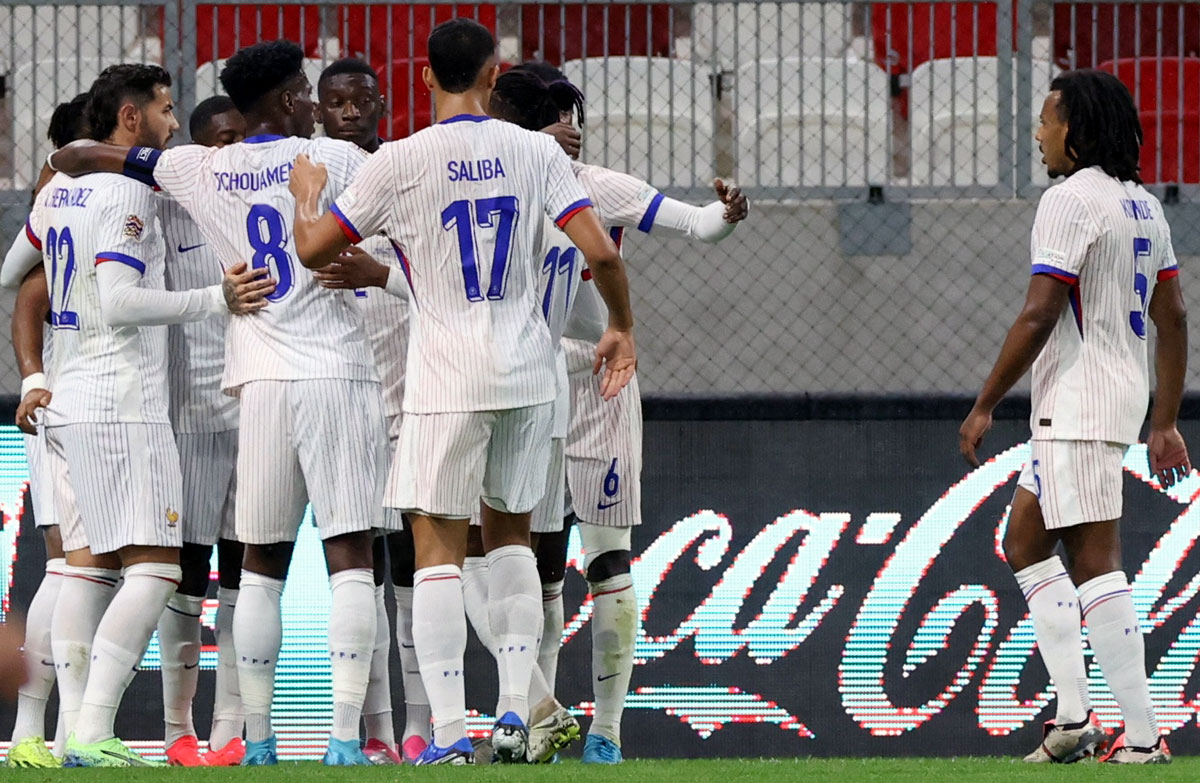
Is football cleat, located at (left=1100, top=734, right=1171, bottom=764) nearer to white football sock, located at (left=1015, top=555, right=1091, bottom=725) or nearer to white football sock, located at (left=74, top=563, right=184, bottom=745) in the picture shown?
white football sock, located at (left=1015, top=555, right=1091, bottom=725)

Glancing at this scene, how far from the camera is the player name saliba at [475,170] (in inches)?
183

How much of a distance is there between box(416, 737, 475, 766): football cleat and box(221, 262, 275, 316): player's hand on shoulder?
1.26 metres

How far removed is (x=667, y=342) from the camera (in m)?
7.80

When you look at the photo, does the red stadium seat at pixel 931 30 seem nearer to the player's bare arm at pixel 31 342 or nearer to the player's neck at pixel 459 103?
the player's neck at pixel 459 103

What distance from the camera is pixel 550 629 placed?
5.74m

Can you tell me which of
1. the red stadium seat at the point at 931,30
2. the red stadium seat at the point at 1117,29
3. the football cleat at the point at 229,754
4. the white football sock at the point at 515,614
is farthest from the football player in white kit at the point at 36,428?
the red stadium seat at the point at 1117,29

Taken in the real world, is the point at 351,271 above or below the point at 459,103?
below

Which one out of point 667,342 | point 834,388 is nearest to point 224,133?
point 667,342

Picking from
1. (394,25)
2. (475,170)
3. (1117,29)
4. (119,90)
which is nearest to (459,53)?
(475,170)

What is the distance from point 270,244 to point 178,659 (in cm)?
139

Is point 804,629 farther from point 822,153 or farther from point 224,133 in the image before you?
point 224,133

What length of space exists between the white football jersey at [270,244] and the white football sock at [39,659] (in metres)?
1.12

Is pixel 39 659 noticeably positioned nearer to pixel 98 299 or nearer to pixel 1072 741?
pixel 98 299

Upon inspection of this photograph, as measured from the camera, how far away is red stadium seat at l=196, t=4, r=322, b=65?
810 cm
